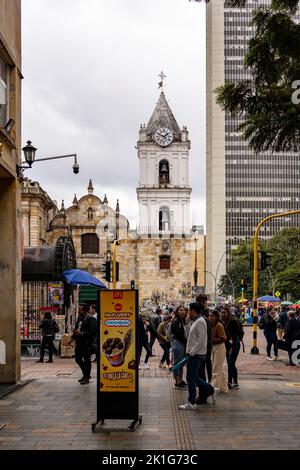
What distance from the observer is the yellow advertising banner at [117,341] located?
9.38 metres

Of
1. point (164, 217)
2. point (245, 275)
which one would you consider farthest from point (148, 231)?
point (245, 275)

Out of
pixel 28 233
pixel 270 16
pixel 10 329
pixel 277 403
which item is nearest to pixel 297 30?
pixel 270 16

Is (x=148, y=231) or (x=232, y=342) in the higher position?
(x=148, y=231)

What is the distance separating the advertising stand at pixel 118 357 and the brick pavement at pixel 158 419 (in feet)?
0.93

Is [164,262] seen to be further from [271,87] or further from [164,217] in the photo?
[271,87]

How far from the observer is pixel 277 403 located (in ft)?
37.4

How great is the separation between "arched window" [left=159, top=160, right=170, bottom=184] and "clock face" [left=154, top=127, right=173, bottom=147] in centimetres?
181

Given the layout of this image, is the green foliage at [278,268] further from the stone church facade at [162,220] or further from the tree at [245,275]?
the stone church facade at [162,220]

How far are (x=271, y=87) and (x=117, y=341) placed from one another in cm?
599

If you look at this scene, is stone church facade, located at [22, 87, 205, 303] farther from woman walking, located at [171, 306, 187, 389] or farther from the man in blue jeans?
the man in blue jeans

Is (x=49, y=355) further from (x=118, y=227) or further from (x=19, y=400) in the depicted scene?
(x=118, y=227)

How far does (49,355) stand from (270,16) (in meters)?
11.0

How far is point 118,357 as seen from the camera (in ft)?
30.9

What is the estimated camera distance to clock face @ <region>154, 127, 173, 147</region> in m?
70.5
